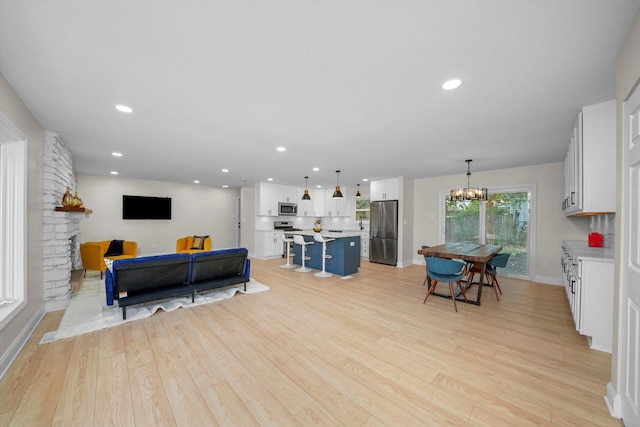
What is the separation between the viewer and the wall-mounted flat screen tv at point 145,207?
695 cm

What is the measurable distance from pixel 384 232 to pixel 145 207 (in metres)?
7.13

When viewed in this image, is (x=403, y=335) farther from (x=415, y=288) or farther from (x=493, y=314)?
(x=415, y=288)

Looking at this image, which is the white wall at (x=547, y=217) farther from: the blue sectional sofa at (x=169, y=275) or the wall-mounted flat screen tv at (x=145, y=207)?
the wall-mounted flat screen tv at (x=145, y=207)

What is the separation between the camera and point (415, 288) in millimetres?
4496

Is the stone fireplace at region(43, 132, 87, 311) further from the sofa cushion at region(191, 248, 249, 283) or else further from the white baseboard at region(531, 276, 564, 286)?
the white baseboard at region(531, 276, 564, 286)

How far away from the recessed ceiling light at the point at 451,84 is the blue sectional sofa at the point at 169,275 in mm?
3613

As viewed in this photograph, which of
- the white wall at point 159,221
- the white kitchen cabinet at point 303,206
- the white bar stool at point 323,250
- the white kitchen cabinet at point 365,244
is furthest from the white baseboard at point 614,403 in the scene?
the white wall at point 159,221

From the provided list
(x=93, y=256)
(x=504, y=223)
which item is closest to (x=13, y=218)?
(x=93, y=256)

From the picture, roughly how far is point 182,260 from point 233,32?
306 cm

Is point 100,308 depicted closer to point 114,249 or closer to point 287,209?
point 114,249

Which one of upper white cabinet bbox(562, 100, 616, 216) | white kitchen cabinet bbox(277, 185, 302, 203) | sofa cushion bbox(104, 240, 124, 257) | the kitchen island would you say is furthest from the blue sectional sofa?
upper white cabinet bbox(562, 100, 616, 216)

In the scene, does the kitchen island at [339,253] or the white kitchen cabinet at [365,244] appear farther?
the white kitchen cabinet at [365,244]

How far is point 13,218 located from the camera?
2473 mm

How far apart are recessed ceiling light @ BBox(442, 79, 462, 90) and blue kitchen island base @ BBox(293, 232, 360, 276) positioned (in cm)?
368
